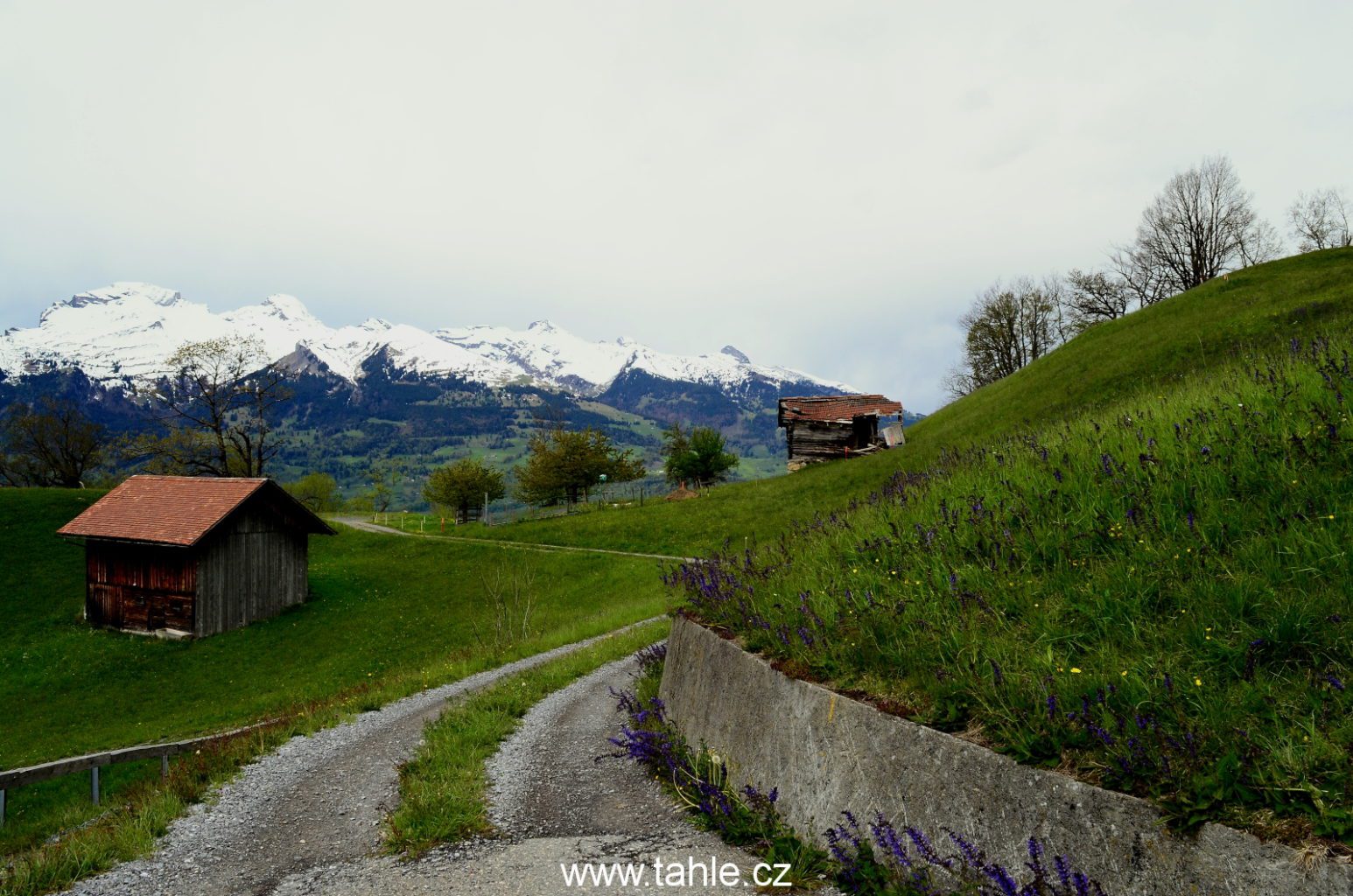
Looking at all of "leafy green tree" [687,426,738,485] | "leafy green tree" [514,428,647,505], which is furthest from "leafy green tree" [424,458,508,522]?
"leafy green tree" [687,426,738,485]

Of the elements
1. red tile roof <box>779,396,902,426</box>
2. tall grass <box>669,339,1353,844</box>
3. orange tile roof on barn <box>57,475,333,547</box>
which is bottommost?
tall grass <box>669,339,1353,844</box>

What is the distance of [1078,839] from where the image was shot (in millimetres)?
3986

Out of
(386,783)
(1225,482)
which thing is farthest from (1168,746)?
(386,783)

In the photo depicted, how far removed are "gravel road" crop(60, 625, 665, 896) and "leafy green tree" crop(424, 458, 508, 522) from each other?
8884 centimetres

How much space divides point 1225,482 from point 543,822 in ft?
24.8

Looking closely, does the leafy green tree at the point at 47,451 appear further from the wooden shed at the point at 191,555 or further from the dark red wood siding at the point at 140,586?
the dark red wood siding at the point at 140,586

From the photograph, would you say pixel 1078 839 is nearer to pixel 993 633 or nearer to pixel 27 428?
pixel 993 633

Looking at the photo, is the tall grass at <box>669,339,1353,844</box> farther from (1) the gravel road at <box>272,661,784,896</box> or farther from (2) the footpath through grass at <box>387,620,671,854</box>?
(2) the footpath through grass at <box>387,620,671,854</box>

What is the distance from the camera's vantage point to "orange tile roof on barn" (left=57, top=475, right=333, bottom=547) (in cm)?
3344

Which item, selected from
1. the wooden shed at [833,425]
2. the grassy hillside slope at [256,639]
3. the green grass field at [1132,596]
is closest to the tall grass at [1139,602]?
the green grass field at [1132,596]

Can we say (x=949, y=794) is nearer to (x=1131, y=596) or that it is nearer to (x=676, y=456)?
(x=1131, y=596)

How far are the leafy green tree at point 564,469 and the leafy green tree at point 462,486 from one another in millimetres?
10793

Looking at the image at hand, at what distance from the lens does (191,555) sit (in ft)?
109

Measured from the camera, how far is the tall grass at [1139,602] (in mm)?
3803
